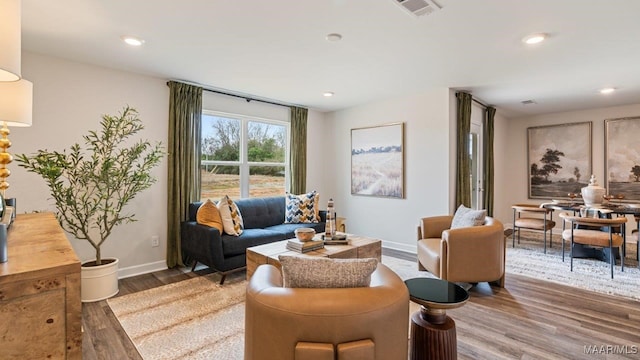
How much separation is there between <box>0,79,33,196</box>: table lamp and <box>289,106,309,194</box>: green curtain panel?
12.5ft

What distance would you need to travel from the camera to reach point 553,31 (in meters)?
2.59

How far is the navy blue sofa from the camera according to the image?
3.38m

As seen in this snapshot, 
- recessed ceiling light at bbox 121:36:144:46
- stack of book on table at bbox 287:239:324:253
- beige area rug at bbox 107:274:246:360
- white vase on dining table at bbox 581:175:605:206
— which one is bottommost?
beige area rug at bbox 107:274:246:360

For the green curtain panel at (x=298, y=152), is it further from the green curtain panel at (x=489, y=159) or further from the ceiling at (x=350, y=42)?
the green curtain panel at (x=489, y=159)

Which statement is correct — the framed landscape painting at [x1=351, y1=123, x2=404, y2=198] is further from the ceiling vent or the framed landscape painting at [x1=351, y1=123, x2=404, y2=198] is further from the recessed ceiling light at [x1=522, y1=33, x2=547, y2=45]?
the ceiling vent

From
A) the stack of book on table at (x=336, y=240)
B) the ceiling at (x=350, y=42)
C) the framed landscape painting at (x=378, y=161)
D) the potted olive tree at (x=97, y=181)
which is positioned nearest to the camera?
the ceiling at (x=350, y=42)

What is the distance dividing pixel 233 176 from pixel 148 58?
201 centimetres

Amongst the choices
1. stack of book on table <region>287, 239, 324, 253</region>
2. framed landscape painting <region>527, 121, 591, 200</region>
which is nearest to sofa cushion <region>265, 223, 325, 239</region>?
stack of book on table <region>287, 239, 324, 253</region>

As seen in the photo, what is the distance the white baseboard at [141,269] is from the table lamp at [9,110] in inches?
88.1

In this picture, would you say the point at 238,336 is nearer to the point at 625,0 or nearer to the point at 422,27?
the point at 422,27

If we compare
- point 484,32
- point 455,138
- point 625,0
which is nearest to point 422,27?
point 484,32

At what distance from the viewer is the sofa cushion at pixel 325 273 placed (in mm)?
1413

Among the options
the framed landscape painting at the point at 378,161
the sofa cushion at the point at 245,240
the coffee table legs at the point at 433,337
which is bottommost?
the coffee table legs at the point at 433,337

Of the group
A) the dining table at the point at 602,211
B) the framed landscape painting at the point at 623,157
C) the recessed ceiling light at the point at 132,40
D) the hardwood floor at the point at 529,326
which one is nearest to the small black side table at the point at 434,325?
the hardwood floor at the point at 529,326
